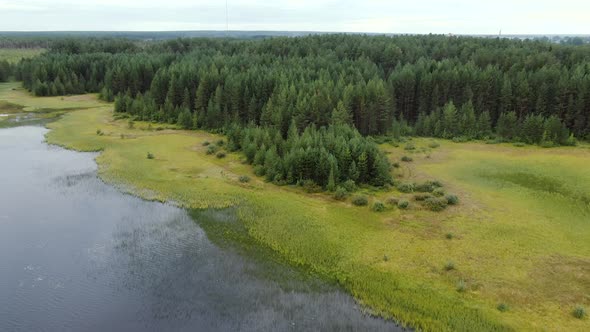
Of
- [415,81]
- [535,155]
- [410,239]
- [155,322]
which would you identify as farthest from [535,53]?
[155,322]

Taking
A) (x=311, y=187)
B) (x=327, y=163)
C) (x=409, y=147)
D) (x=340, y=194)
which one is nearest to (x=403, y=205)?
(x=340, y=194)

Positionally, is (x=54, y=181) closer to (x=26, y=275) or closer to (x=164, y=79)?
(x=26, y=275)

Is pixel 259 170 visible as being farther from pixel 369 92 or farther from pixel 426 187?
pixel 369 92

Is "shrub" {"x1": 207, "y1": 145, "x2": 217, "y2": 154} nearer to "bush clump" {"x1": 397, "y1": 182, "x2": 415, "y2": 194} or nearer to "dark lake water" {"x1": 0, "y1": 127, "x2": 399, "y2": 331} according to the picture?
"dark lake water" {"x1": 0, "y1": 127, "x2": 399, "y2": 331}

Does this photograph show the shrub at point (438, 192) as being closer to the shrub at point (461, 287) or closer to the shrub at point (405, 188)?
the shrub at point (405, 188)

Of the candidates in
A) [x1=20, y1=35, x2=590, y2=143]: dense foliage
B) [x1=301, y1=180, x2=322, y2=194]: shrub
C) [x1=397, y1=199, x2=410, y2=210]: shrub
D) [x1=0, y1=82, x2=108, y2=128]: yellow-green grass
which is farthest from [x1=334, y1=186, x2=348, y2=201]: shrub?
[x1=0, y1=82, x2=108, y2=128]: yellow-green grass
